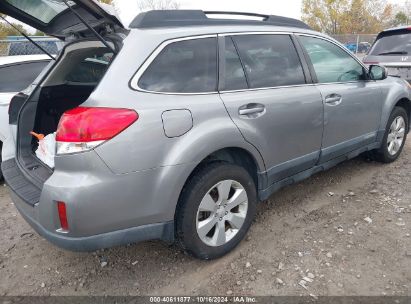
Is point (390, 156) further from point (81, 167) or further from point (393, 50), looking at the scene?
point (81, 167)

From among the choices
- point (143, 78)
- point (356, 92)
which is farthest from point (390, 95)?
point (143, 78)

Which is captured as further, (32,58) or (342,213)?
(32,58)

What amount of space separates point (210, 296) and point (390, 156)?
3.26m

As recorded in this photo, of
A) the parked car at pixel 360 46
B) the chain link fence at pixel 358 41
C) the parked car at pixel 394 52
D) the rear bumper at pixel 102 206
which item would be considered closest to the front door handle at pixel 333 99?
the rear bumper at pixel 102 206

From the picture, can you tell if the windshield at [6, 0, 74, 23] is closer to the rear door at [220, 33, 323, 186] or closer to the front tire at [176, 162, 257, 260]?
the rear door at [220, 33, 323, 186]

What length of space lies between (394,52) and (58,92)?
5749 millimetres

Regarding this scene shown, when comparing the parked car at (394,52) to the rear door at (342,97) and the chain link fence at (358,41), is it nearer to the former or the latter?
the rear door at (342,97)

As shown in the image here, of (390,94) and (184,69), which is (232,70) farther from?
(390,94)

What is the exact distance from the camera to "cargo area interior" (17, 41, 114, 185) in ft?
9.49

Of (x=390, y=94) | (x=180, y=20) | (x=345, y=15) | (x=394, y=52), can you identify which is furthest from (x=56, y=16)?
(x=345, y=15)

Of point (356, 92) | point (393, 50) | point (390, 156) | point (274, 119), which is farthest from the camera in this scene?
point (393, 50)

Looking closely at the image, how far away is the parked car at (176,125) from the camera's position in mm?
2080

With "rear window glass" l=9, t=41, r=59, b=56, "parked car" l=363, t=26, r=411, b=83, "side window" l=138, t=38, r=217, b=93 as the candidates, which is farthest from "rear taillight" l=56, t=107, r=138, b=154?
"rear window glass" l=9, t=41, r=59, b=56

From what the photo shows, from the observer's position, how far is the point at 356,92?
3.65 meters
